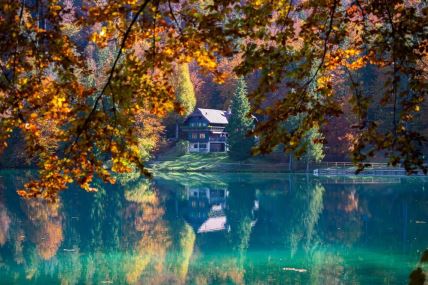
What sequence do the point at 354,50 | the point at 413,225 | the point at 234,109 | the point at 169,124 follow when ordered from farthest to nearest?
1. the point at 169,124
2. the point at 234,109
3. the point at 413,225
4. the point at 354,50

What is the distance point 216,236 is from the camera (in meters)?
20.3

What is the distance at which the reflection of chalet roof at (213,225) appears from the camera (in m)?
21.9

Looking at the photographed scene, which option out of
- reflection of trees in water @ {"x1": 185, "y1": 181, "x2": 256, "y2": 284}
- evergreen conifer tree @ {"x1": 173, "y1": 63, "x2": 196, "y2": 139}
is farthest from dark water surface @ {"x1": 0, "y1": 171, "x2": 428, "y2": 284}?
evergreen conifer tree @ {"x1": 173, "y1": 63, "x2": 196, "y2": 139}

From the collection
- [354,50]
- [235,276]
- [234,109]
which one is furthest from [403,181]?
[354,50]

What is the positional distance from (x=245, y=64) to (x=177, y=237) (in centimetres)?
1562

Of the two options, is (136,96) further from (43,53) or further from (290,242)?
(290,242)

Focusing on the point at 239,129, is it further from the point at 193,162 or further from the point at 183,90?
the point at 183,90

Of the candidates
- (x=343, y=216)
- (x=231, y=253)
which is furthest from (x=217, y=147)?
(x=231, y=253)

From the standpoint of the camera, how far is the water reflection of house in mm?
22894

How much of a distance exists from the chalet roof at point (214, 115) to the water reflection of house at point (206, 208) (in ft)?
85.3

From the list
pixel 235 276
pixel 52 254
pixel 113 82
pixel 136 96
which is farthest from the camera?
pixel 52 254

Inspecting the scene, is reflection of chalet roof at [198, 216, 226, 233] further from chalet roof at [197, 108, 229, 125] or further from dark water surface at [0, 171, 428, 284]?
chalet roof at [197, 108, 229, 125]

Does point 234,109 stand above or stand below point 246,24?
above

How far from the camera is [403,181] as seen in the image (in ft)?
135
